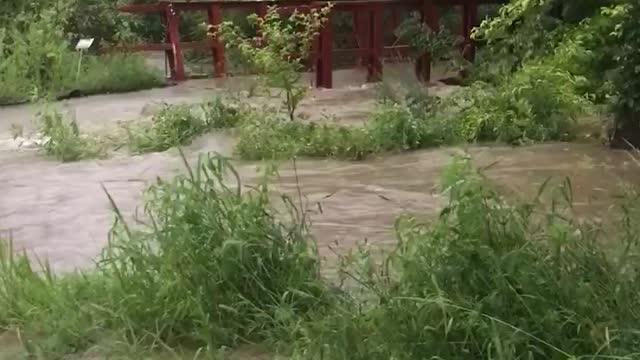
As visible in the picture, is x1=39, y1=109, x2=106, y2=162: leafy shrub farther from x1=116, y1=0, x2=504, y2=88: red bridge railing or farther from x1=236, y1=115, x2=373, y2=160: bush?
x1=116, y1=0, x2=504, y2=88: red bridge railing

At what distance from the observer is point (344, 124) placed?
10570 mm

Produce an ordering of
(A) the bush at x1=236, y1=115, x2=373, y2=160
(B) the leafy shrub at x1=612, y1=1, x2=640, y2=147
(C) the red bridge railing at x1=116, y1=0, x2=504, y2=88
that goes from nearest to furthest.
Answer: (B) the leafy shrub at x1=612, y1=1, x2=640, y2=147, (A) the bush at x1=236, y1=115, x2=373, y2=160, (C) the red bridge railing at x1=116, y1=0, x2=504, y2=88

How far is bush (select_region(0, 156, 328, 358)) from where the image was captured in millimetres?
4359

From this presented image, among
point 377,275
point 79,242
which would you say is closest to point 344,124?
point 79,242

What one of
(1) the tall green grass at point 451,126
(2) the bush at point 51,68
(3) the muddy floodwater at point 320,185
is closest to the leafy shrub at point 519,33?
(1) the tall green grass at point 451,126

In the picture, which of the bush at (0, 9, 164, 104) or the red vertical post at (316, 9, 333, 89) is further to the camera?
the red vertical post at (316, 9, 333, 89)

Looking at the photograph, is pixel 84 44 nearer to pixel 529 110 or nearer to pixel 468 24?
pixel 468 24

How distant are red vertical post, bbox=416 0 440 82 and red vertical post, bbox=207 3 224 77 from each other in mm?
2792

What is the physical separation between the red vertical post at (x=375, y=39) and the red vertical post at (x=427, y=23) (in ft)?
1.77

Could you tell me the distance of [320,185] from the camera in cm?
796

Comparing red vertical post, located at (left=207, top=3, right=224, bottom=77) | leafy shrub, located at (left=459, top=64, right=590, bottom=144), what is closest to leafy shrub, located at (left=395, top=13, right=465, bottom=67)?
red vertical post, located at (left=207, top=3, right=224, bottom=77)

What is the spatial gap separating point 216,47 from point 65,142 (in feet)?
19.4

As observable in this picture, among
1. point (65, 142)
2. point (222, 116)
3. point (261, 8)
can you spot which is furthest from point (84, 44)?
point (65, 142)

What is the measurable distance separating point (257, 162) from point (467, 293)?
504 cm
